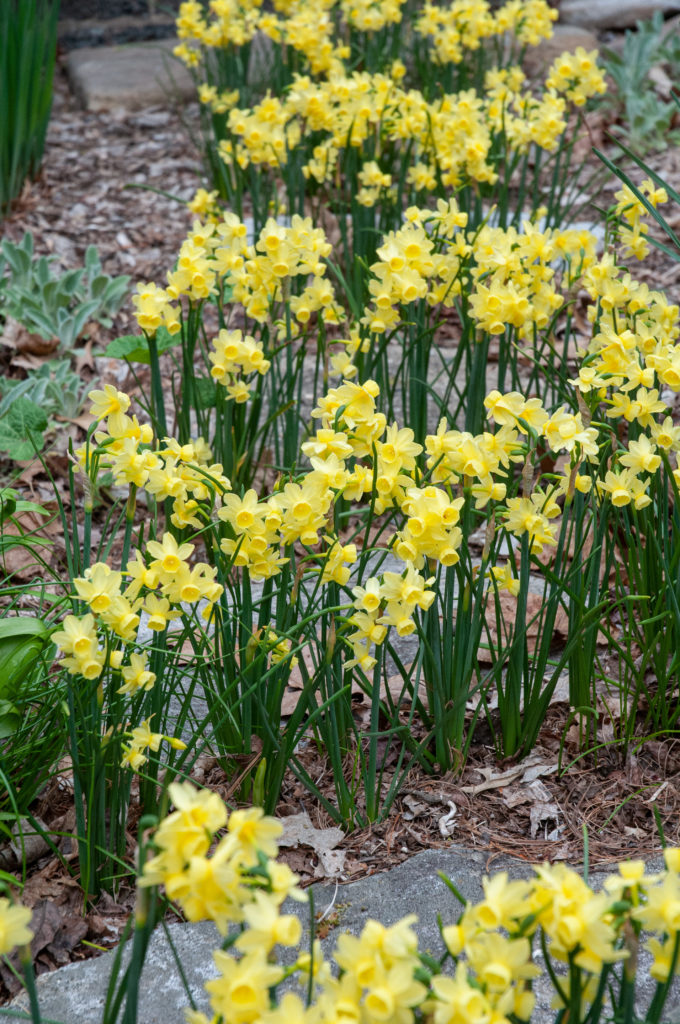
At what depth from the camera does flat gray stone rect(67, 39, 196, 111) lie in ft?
20.2

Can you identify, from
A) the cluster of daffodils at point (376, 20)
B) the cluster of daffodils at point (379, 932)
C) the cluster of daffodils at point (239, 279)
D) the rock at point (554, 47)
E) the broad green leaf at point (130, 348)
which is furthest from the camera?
the rock at point (554, 47)

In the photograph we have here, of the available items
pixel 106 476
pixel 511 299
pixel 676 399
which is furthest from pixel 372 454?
pixel 676 399

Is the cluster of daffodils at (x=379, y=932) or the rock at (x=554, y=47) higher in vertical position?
the rock at (x=554, y=47)

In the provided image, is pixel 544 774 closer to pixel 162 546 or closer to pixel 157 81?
pixel 162 546

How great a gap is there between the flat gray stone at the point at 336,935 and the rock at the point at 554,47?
583cm

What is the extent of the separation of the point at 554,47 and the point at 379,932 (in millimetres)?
6615

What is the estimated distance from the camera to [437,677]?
185 centimetres

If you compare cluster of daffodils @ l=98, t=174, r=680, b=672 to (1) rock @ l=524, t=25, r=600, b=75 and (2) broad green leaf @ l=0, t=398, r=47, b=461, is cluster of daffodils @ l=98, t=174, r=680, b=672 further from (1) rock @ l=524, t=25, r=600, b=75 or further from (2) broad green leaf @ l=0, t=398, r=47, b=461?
(1) rock @ l=524, t=25, r=600, b=75

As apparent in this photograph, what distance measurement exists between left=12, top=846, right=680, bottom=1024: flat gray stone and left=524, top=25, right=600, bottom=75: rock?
583 cm

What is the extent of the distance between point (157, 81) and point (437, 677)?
520 centimetres

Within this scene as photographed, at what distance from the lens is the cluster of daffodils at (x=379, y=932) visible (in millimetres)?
905

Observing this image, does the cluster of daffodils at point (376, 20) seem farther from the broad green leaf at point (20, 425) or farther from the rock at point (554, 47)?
the rock at point (554, 47)

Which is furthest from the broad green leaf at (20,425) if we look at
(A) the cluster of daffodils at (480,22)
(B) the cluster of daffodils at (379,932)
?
(A) the cluster of daffodils at (480,22)

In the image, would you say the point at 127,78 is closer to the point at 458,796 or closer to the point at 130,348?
the point at 130,348
